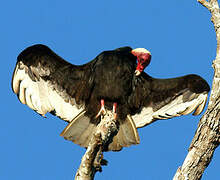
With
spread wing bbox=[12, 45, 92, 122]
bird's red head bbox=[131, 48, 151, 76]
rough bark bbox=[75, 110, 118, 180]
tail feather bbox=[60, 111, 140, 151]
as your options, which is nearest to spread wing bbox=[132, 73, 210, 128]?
bird's red head bbox=[131, 48, 151, 76]

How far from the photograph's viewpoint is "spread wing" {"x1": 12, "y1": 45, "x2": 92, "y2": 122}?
24.6 ft

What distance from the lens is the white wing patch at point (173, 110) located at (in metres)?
7.12

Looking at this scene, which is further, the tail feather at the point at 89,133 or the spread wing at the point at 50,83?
the spread wing at the point at 50,83

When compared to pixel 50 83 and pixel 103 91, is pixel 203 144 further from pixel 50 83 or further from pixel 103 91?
pixel 50 83

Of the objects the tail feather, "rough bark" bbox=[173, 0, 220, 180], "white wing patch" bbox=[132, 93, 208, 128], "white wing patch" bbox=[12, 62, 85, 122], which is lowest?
"rough bark" bbox=[173, 0, 220, 180]

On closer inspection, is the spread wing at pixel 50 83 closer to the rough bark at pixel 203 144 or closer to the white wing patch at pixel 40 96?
the white wing patch at pixel 40 96

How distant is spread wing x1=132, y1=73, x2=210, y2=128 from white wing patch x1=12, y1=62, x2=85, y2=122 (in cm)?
88

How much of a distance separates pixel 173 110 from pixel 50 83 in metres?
1.86

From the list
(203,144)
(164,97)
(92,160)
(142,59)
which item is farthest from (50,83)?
(203,144)

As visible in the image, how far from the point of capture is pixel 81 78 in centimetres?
761

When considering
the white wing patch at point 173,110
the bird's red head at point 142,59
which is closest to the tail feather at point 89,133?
the white wing patch at point 173,110

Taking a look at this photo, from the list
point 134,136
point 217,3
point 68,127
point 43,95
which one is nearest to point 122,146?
point 134,136

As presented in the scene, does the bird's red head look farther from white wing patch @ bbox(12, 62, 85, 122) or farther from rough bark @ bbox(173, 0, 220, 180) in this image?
rough bark @ bbox(173, 0, 220, 180)

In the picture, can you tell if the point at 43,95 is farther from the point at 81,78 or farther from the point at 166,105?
the point at 166,105
